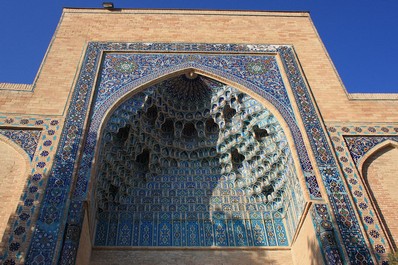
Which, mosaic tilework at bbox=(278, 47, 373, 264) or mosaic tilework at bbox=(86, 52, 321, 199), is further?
mosaic tilework at bbox=(86, 52, 321, 199)

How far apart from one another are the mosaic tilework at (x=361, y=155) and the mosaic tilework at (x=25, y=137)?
353 centimetres

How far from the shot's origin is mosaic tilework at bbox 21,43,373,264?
13.9 feet

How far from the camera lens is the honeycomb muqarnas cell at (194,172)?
5.52 m

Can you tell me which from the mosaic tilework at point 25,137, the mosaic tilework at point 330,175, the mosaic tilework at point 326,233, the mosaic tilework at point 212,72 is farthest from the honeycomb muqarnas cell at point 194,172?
the mosaic tilework at point 25,137

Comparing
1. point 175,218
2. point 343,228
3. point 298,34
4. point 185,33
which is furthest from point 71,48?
point 343,228

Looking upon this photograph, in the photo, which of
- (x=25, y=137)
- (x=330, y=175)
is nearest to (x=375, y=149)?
(x=330, y=175)

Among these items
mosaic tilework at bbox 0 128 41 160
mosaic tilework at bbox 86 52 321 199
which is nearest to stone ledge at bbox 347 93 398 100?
mosaic tilework at bbox 86 52 321 199

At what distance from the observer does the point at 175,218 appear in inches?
226

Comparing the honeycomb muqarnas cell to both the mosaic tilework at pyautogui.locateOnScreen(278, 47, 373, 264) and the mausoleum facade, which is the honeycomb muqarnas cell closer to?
the mausoleum facade

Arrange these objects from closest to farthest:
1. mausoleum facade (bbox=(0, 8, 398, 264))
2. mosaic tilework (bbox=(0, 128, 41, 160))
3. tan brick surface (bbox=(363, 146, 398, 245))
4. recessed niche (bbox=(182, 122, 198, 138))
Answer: mausoleum facade (bbox=(0, 8, 398, 264))
tan brick surface (bbox=(363, 146, 398, 245))
mosaic tilework (bbox=(0, 128, 41, 160))
recessed niche (bbox=(182, 122, 198, 138))

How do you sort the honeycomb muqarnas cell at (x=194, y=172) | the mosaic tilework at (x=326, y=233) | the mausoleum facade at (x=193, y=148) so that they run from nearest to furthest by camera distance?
1. the mosaic tilework at (x=326, y=233)
2. the mausoleum facade at (x=193, y=148)
3. the honeycomb muqarnas cell at (x=194, y=172)

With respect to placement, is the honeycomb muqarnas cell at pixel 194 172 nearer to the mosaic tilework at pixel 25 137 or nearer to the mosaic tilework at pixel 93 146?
the mosaic tilework at pixel 93 146

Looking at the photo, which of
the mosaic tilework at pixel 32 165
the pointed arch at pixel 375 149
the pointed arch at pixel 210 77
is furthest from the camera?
the pointed arch at pixel 210 77

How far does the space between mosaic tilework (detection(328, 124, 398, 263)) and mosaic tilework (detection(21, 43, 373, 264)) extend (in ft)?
0.40
